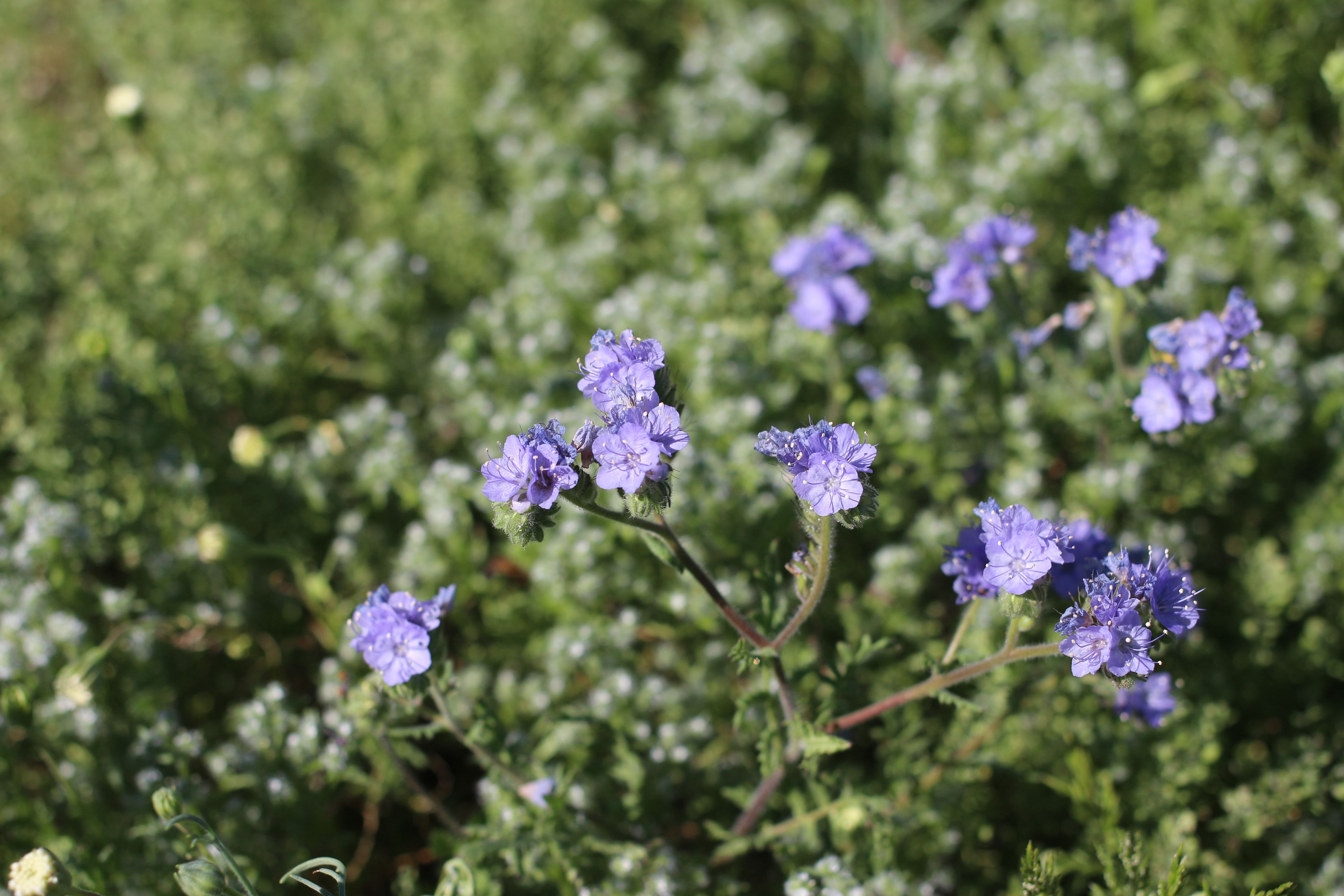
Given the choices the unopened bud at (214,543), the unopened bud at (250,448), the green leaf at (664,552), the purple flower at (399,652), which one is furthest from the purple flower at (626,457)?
the unopened bud at (250,448)

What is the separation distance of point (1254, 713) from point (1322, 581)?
56 cm

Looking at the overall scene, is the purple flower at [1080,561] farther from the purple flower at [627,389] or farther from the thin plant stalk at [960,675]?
the purple flower at [627,389]

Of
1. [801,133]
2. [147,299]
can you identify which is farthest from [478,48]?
[147,299]

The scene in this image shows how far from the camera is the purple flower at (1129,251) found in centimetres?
317

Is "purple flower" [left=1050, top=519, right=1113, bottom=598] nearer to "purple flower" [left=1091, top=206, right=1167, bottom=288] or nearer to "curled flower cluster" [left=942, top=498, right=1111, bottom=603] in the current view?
"curled flower cluster" [left=942, top=498, right=1111, bottom=603]

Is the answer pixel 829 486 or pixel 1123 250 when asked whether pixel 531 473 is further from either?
pixel 1123 250

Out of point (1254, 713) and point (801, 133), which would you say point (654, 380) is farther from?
point (801, 133)

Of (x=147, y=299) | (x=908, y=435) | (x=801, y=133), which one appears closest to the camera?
(x=908, y=435)

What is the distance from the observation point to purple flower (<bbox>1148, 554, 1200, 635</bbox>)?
234 centimetres

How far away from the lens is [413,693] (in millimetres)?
2541

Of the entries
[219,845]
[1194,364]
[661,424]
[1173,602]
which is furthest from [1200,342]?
[219,845]

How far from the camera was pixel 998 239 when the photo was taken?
352 cm

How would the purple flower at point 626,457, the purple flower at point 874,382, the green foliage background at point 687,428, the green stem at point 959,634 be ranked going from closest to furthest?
the purple flower at point 626,457 → the green stem at point 959,634 → the green foliage background at point 687,428 → the purple flower at point 874,382

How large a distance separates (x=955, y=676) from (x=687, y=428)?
114cm
